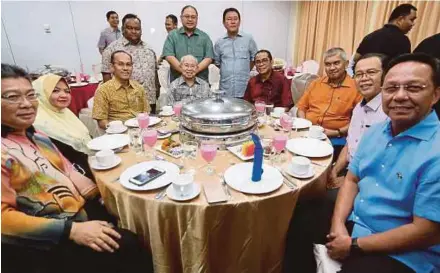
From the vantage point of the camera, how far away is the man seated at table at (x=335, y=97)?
7.48 feet

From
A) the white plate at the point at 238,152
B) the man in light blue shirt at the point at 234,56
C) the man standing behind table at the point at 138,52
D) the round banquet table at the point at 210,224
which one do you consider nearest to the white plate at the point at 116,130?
the round banquet table at the point at 210,224

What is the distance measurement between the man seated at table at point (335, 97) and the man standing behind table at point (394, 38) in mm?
623

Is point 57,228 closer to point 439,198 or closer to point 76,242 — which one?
point 76,242

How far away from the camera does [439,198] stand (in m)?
0.98

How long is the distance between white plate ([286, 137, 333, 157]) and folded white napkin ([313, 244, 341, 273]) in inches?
19.5

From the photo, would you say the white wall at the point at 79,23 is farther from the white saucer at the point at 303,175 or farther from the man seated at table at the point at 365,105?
the white saucer at the point at 303,175

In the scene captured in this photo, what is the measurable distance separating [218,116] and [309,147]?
1.88 ft

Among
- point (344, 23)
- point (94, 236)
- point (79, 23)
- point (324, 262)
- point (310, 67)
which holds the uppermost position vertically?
point (79, 23)

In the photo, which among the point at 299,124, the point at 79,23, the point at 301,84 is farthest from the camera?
the point at 79,23

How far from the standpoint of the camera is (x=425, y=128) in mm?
1097

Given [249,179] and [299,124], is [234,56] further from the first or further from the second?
[249,179]

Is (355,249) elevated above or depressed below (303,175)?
below

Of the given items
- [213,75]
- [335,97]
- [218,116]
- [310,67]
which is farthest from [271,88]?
[213,75]

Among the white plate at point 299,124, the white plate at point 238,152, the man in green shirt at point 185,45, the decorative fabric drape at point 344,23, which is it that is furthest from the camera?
the decorative fabric drape at point 344,23
